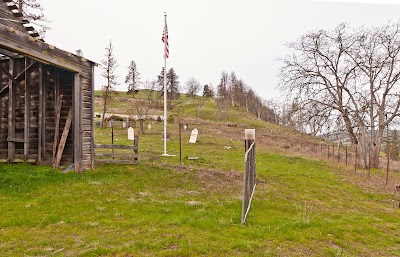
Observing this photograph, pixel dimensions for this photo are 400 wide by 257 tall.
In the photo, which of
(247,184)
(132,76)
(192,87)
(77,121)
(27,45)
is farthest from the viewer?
(192,87)

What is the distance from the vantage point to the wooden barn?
11.6 meters

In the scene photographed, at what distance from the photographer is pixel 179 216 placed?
7105 millimetres

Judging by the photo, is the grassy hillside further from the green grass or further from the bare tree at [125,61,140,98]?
the bare tree at [125,61,140,98]

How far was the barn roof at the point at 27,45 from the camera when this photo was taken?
8.40 meters

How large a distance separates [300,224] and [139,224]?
3.93 m

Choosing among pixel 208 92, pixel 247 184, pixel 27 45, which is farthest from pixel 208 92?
pixel 247 184

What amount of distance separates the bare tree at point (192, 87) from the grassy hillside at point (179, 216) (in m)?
83.3

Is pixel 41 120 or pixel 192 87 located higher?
pixel 192 87

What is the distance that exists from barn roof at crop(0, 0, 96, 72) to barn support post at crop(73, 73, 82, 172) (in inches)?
22.5

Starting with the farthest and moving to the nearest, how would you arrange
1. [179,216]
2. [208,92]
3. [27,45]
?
[208,92] → [27,45] → [179,216]

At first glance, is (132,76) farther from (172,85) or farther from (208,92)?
(208,92)

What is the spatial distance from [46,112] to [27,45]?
3798 mm

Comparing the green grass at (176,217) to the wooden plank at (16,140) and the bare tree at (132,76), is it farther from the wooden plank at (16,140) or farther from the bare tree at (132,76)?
the bare tree at (132,76)

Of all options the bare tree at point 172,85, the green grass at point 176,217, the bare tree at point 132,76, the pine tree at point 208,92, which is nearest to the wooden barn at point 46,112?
the green grass at point 176,217
